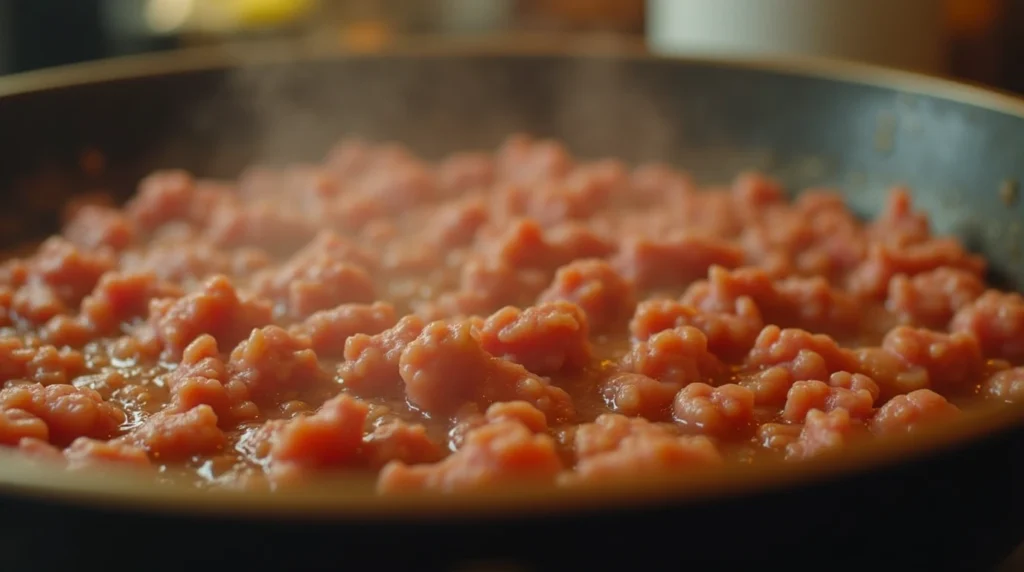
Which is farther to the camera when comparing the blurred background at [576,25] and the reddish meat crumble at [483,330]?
the blurred background at [576,25]

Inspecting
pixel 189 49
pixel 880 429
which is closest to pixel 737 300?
pixel 880 429

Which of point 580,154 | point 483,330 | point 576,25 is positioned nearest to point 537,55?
point 580,154

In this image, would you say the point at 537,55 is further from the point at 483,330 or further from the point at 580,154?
the point at 483,330

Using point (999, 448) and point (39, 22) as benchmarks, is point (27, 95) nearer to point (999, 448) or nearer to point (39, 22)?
point (39, 22)

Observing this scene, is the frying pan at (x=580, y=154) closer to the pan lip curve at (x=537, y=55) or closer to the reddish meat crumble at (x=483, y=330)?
the pan lip curve at (x=537, y=55)

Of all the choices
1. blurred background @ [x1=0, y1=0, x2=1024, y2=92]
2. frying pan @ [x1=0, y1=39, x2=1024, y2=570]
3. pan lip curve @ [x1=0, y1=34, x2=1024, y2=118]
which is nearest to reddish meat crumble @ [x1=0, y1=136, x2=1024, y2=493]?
frying pan @ [x1=0, y1=39, x2=1024, y2=570]

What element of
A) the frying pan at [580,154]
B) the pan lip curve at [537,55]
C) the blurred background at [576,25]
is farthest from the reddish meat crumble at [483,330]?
the blurred background at [576,25]

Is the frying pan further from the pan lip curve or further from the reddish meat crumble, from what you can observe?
the reddish meat crumble
